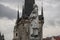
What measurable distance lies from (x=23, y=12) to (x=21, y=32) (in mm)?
6677

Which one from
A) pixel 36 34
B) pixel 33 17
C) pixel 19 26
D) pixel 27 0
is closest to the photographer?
pixel 36 34

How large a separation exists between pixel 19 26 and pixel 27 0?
9.36 meters

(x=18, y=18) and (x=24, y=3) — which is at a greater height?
(x=24, y=3)

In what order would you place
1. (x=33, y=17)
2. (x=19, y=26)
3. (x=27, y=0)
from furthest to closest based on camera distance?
(x=19, y=26) < (x=27, y=0) < (x=33, y=17)

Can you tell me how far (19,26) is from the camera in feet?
223

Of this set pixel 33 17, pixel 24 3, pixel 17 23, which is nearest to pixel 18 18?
pixel 17 23

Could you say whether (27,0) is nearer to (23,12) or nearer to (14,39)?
(23,12)

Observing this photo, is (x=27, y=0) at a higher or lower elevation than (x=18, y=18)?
higher

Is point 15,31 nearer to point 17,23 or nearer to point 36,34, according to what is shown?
point 17,23

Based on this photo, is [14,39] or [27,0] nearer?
[27,0]

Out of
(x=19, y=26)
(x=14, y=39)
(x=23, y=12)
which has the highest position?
(x=23, y=12)

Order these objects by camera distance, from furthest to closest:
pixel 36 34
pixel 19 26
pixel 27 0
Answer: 1. pixel 19 26
2. pixel 27 0
3. pixel 36 34

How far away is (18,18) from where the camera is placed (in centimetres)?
6781

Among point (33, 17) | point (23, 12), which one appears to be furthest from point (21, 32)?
point (33, 17)
